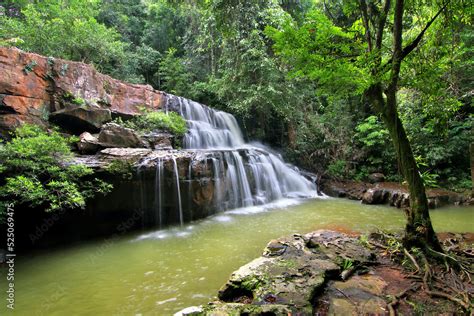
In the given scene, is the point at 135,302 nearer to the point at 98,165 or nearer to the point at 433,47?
the point at 98,165

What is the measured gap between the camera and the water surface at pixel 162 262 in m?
3.57

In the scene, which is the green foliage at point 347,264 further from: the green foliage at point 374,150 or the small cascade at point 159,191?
the green foliage at point 374,150

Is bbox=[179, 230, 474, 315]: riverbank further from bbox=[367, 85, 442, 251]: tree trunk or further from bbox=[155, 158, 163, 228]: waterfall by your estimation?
bbox=[155, 158, 163, 228]: waterfall

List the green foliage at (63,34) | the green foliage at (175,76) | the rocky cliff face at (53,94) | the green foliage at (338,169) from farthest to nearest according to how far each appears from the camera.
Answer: the green foliage at (175,76) < the green foliage at (338,169) < the green foliage at (63,34) < the rocky cliff face at (53,94)

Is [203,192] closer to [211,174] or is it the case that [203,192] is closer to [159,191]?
[211,174]

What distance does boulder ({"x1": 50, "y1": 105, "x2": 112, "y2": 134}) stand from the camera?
804 centimetres

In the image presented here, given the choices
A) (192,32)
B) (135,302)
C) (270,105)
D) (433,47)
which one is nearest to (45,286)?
(135,302)

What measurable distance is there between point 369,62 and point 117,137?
272 inches

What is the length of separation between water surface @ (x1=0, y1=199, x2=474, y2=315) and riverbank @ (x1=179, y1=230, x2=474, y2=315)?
3.02ft

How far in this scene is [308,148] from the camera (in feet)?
45.6

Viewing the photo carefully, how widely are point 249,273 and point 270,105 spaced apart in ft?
35.3

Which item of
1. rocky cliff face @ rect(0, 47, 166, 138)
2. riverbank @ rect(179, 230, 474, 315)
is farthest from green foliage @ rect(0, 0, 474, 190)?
riverbank @ rect(179, 230, 474, 315)

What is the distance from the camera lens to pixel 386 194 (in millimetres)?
9570

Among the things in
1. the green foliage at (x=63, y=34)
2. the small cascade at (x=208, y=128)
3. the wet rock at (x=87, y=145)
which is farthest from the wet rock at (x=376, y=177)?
the green foliage at (x=63, y=34)
